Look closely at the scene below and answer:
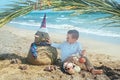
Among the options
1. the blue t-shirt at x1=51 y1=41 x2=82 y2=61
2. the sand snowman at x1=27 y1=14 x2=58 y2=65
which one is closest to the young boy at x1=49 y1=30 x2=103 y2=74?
the blue t-shirt at x1=51 y1=41 x2=82 y2=61

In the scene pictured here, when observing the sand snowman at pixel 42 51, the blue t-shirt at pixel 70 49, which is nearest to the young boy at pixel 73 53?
the blue t-shirt at pixel 70 49

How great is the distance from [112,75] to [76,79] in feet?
2.10

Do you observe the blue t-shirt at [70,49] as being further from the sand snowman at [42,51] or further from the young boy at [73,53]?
the sand snowman at [42,51]

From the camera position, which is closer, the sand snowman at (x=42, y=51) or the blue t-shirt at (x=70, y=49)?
the blue t-shirt at (x=70, y=49)

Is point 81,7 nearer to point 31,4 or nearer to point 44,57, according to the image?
point 31,4

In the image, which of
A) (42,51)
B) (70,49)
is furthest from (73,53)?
(42,51)

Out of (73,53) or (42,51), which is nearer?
(73,53)

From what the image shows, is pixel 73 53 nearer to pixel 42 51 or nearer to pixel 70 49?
pixel 70 49

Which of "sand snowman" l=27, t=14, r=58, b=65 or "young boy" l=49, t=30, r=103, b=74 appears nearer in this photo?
"young boy" l=49, t=30, r=103, b=74

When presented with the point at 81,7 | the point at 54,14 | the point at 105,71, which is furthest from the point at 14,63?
the point at 54,14

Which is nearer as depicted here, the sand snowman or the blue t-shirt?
the blue t-shirt

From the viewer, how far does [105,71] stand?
6.78 meters

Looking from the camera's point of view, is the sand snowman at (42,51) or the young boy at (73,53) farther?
the sand snowman at (42,51)

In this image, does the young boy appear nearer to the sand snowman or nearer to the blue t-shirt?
the blue t-shirt
